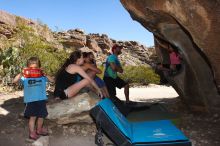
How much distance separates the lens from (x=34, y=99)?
20.6 ft

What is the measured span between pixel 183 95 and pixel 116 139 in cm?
437

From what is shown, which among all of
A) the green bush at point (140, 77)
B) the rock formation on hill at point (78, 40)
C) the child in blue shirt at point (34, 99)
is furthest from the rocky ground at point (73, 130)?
the rock formation on hill at point (78, 40)

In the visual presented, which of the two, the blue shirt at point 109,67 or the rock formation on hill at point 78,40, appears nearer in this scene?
the blue shirt at point 109,67

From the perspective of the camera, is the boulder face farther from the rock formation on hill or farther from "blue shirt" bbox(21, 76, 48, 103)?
the rock formation on hill

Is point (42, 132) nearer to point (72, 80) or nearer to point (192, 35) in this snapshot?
point (72, 80)

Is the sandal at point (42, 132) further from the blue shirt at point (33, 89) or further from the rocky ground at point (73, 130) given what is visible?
the blue shirt at point (33, 89)

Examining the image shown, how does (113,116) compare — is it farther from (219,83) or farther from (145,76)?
(145,76)

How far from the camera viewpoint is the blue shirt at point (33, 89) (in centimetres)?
625

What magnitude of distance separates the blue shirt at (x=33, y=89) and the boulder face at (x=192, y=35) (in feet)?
8.98

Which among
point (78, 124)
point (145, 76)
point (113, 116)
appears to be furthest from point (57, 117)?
Answer: point (145, 76)

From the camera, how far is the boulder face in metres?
6.28

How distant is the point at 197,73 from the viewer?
8.52m

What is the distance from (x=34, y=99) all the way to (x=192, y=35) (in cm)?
314

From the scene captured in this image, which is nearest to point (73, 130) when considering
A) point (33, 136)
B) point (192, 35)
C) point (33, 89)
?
point (33, 136)
